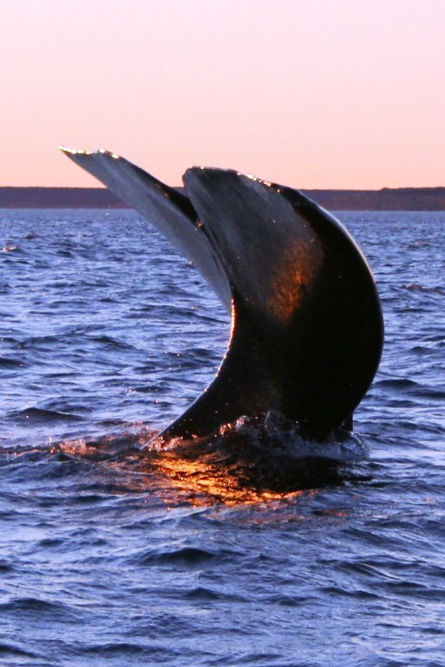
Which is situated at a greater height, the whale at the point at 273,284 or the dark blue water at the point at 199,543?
the whale at the point at 273,284

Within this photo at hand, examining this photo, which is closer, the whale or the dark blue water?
the dark blue water

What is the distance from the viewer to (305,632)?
5.85m

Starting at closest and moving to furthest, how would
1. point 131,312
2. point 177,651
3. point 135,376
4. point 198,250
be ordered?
point 177,651, point 198,250, point 135,376, point 131,312

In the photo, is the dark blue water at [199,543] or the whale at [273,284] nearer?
the dark blue water at [199,543]

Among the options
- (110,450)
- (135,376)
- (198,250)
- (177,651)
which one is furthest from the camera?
(135,376)

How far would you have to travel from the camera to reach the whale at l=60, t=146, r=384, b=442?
7180 millimetres

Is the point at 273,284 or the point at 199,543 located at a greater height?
the point at 273,284

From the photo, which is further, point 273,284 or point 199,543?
point 273,284

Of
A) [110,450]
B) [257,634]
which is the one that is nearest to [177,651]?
[257,634]

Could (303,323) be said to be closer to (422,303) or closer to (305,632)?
(305,632)

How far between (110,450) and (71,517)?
164 cm

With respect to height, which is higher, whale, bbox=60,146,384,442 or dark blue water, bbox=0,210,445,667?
whale, bbox=60,146,384,442

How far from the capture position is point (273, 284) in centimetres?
743

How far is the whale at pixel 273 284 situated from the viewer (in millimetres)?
7180
